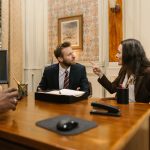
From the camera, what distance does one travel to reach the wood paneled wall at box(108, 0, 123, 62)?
364cm

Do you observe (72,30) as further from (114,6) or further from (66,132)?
(66,132)

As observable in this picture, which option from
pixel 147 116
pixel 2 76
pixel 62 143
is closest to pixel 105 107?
pixel 147 116

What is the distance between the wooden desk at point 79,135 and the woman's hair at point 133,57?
0.99m

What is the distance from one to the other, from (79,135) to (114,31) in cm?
295

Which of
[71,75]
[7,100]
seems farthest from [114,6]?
[7,100]

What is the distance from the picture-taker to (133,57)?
248 centimetres

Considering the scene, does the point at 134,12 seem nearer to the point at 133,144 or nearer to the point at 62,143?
the point at 133,144

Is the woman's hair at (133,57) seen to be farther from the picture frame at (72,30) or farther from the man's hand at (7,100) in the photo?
the picture frame at (72,30)

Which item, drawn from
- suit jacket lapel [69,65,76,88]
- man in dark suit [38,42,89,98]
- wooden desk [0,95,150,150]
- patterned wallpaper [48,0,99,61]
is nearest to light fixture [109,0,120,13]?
patterned wallpaper [48,0,99,61]

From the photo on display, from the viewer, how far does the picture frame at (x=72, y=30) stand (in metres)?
4.09

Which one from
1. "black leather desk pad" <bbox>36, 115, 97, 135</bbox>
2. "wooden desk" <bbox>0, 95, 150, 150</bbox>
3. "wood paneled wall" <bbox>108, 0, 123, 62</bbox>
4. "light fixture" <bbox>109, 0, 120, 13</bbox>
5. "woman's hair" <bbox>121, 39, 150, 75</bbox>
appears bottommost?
"wooden desk" <bbox>0, 95, 150, 150</bbox>

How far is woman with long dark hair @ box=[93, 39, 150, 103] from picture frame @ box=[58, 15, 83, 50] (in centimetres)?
159

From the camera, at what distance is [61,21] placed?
432cm

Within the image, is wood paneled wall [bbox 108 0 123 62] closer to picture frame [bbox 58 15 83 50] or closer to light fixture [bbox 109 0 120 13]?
light fixture [bbox 109 0 120 13]
